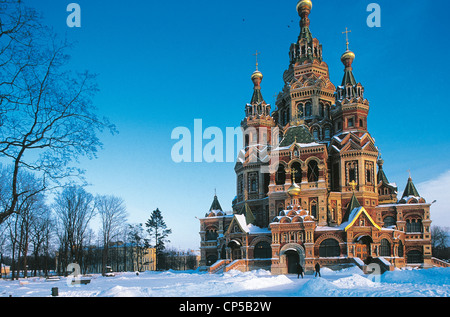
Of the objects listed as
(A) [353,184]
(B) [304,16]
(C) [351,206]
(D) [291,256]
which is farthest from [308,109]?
(D) [291,256]

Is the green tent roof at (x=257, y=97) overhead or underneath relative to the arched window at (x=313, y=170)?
overhead

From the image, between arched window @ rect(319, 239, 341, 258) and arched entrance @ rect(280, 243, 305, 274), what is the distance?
1752 millimetres

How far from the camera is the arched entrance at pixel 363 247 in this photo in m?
34.5

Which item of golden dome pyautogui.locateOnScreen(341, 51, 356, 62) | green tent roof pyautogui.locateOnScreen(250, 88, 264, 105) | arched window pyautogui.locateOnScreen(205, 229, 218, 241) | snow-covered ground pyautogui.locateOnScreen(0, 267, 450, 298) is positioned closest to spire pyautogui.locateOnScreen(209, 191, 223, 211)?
arched window pyautogui.locateOnScreen(205, 229, 218, 241)

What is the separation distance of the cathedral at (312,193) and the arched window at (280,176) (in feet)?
0.34

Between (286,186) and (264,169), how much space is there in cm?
487

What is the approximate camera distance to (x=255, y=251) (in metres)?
38.6

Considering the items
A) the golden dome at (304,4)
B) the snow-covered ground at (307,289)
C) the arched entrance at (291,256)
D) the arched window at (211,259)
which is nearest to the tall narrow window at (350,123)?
the arched entrance at (291,256)

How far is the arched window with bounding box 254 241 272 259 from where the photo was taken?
38.1 meters

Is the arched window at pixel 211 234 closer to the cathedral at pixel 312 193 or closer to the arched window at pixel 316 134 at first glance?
the cathedral at pixel 312 193

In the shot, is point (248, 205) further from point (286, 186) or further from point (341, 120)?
point (341, 120)

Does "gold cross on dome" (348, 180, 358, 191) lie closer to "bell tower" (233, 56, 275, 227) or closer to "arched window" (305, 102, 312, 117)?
"bell tower" (233, 56, 275, 227)

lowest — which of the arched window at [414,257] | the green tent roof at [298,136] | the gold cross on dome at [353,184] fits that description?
the arched window at [414,257]
